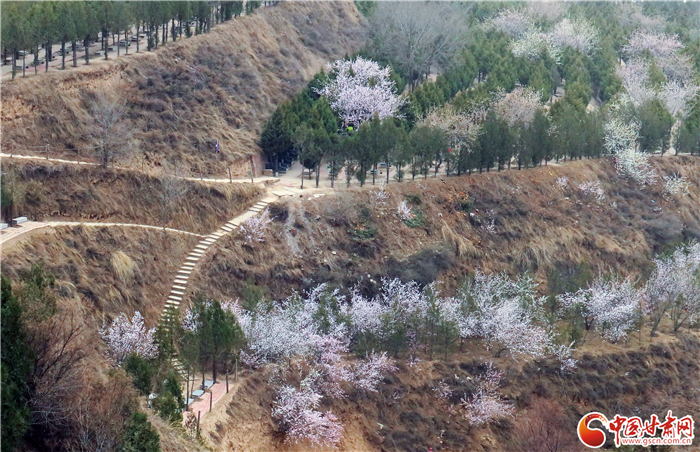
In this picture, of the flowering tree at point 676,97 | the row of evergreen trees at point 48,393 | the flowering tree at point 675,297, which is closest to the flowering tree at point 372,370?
the row of evergreen trees at point 48,393

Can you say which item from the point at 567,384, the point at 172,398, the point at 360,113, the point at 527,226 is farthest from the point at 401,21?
the point at 172,398

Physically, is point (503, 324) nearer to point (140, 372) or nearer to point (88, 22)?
point (140, 372)

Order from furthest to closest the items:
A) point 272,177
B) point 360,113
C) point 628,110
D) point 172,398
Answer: point 628,110, point 360,113, point 272,177, point 172,398

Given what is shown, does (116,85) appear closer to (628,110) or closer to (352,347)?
(352,347)

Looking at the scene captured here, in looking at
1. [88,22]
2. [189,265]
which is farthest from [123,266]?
[88,22]

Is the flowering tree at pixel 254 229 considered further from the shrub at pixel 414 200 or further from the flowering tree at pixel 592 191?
the flowering tree at pixel 592 191

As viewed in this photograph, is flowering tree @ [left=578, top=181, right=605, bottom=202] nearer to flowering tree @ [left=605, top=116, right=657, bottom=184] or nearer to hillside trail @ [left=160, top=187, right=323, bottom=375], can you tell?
flowering tree @ [left=605, top=116, right=657, bottom=184]

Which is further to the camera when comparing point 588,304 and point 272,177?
point 272,177
